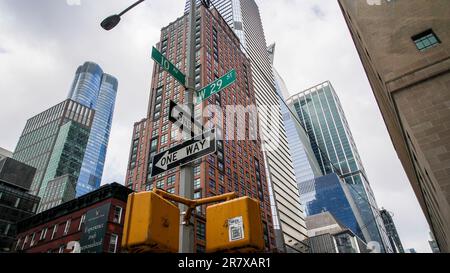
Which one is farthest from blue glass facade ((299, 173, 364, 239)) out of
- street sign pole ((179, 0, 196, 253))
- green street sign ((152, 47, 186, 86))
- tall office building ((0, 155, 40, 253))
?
green street sign ((152, 47, 186, 86))

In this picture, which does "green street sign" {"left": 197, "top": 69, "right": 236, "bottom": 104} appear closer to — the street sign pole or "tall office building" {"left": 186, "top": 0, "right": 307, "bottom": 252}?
the street sign pole

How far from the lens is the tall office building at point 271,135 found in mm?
113625

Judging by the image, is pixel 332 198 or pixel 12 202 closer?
pixel 12 202

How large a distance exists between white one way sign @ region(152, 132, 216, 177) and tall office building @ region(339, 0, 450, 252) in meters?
9.49

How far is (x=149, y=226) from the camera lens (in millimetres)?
3117

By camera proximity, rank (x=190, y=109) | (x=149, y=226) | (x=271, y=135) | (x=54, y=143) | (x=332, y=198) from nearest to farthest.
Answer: (x=149, y=226) → (x=190, y=109) → (x=271, y=135) → (x=54, y=143) → (x=332, y=198)

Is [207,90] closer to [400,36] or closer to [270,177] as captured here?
[400,36]

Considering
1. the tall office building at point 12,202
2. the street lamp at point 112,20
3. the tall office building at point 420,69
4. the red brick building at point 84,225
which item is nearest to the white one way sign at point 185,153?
the street lamp at point 112,20

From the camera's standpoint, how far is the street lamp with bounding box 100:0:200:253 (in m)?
4.24

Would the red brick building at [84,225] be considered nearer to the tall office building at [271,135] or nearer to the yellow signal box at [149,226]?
the yellow signal box at [149,226]

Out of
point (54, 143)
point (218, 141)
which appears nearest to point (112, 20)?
point (218, 141)

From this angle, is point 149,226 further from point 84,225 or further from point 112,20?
point 84,225

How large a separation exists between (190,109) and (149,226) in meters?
3.26

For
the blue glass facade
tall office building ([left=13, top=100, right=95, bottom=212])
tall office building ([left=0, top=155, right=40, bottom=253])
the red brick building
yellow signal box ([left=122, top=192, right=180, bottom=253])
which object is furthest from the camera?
the blue glass facade
